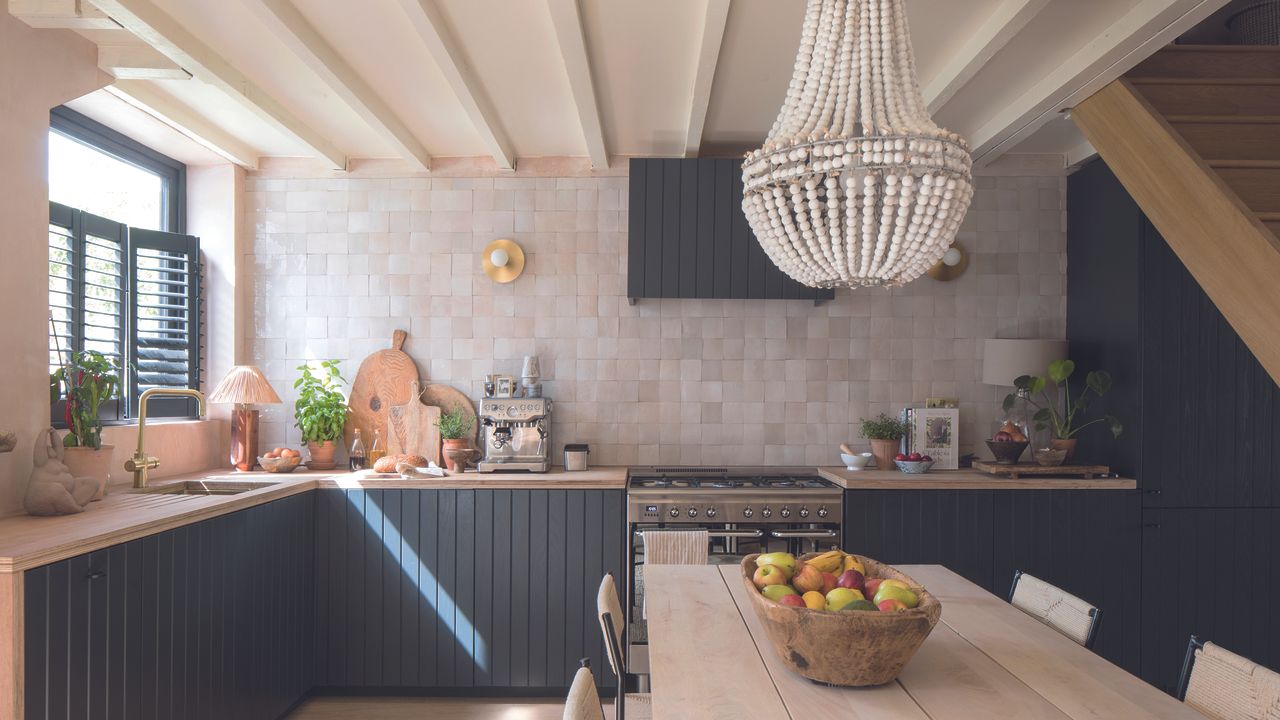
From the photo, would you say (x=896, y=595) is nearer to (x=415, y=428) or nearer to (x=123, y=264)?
(x=415, y=428)

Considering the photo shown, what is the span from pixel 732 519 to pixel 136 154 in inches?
132

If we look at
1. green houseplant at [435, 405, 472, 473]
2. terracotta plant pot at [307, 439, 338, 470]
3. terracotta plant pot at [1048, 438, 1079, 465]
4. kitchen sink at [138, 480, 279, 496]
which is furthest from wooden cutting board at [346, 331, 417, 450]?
terracotta plant pot at [1048, 438, 1079, 465]

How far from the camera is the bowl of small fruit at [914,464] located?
12.9 feet

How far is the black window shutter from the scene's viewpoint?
375cm

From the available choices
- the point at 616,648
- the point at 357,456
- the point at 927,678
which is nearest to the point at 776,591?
the point at 927,678

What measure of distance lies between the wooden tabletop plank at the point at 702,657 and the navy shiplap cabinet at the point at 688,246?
1891mm

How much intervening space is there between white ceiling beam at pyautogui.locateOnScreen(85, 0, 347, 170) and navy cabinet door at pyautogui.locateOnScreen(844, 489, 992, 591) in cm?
310

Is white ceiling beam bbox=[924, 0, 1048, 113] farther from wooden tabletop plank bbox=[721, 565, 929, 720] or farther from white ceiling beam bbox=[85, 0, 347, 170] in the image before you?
white ceiling beam bbox=[85, 0, 347, 170]

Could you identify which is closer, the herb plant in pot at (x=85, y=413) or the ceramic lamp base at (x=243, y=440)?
the herb plant in pot at (x=85, y=413)

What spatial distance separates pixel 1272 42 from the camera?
347 centimetres

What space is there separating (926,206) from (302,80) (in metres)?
2.62

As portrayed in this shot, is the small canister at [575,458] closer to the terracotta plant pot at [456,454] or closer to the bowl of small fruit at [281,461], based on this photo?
the terracotta plant pot at [456,454]

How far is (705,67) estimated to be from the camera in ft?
9.53

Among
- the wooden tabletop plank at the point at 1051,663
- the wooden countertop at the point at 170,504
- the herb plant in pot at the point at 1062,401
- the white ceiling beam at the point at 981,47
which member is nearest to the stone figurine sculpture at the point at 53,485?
the wooden countertop at the point at 170,504
